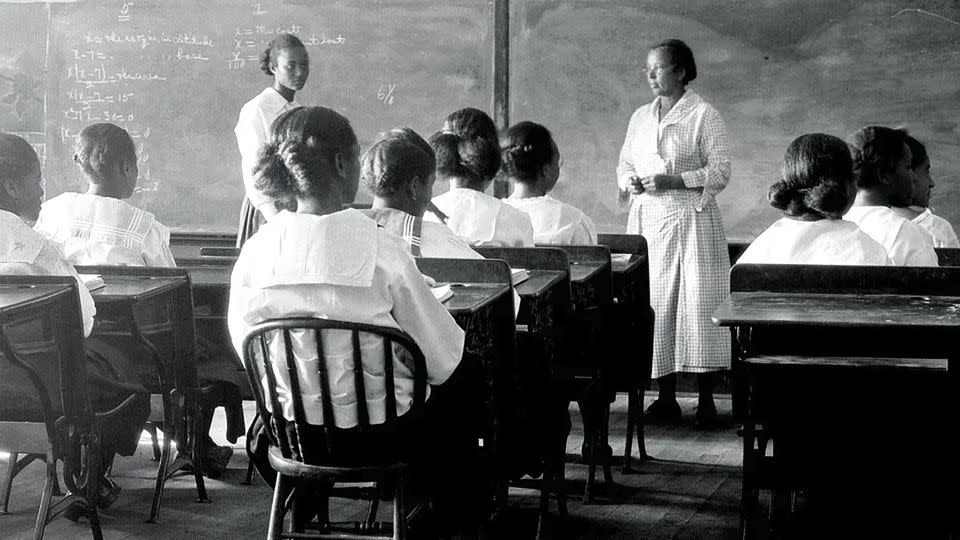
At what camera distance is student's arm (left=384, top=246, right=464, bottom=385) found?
7.63ft

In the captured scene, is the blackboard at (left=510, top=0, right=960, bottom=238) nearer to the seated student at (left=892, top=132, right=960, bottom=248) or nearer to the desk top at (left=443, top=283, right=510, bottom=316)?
the seated student at (left=892, top=132, right=960, bottom=248)

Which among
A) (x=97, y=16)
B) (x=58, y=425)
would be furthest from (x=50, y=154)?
Result: (x=58, y=425)

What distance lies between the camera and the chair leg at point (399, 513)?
7.55 feet

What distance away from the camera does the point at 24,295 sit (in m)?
2.76

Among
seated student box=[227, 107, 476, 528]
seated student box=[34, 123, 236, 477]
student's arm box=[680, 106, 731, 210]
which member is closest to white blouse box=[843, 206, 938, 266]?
student's arm box=[680, 106, 731, 210]

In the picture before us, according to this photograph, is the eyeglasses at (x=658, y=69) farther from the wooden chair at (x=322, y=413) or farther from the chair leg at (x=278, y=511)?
the chair leg at (x=278, y=511)

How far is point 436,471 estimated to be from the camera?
8.39 feet

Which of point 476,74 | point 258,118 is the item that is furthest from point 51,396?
point 476,74

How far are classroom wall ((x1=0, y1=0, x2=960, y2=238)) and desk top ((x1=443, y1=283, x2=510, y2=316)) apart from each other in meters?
2.94

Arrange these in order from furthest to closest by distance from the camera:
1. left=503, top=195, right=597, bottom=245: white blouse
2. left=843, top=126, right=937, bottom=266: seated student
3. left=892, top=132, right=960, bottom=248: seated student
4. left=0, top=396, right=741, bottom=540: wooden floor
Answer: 1. left=503, top=195, right=597, bottom=245: white blouse
2. left=892, top=132, right=960, bottom=248: seated student
3. left=843, top=126, right=937, bottom=266: seated student
4. left=0, top=396, right=741, bottom=540: wooden floor

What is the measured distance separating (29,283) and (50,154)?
3776 millimetres

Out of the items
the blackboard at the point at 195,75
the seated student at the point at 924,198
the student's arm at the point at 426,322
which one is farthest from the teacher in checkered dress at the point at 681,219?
the student's arm at the point at 426,322

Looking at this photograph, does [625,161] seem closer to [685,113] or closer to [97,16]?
[685,113]

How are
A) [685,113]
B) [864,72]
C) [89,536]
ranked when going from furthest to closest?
[864,72]
[685,113]
[89,536]
